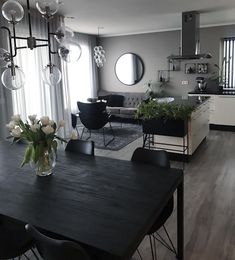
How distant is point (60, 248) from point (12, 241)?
708 millimetres

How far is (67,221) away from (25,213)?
27 centimetres

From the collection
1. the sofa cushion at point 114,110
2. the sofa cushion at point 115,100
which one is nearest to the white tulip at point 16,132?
the sofa cushion at point 114,110

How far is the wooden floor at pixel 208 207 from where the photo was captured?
2.33 m

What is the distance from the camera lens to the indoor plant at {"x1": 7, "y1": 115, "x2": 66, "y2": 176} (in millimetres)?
1975

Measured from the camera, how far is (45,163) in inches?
80.6

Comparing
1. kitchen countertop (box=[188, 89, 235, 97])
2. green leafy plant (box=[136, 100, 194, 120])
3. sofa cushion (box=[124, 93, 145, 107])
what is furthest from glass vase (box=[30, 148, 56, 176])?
sofa cushion (box=[124, 93, 145, 107])

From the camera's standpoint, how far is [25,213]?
59.4 inches

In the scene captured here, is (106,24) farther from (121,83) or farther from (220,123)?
(220,123)

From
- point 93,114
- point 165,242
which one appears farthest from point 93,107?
point 165,242

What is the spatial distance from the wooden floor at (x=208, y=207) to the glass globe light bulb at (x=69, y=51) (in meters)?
1.86

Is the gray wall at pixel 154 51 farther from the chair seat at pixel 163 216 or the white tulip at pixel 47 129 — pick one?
the white tulip at pixel 47 129

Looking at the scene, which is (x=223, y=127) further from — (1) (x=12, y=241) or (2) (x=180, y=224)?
(1) (x=12, y=241)

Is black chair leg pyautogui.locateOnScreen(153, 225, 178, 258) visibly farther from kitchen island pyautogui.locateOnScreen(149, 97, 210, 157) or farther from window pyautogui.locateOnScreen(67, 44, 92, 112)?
window pyautogui.locateOnScreen(67, 44, 92, 112)

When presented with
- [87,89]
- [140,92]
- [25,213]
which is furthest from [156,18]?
[25,213]
